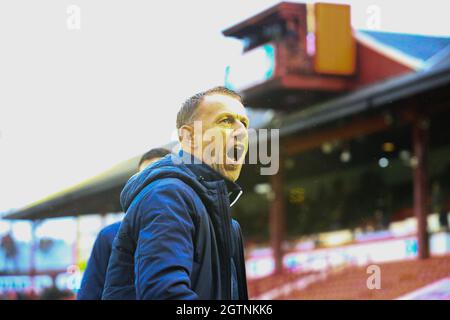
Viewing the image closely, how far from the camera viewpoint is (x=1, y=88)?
469cm

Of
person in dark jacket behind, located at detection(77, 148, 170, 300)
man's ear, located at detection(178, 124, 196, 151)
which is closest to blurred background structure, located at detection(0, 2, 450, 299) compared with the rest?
person in dark jacket behind, located at detection(77, 148, 170, 300)

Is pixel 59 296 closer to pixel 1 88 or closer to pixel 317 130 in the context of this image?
pixel 1 88

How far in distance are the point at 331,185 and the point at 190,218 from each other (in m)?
9.50

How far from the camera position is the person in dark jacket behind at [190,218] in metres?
1.70

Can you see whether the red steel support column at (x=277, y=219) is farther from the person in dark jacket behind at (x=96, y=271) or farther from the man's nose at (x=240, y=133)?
the man's nose at (x=240, y=133)

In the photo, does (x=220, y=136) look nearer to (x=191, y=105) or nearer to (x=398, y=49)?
(x=191, y=105)

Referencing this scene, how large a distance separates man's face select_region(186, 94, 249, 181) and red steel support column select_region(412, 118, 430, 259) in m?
6.32

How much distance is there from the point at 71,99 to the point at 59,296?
2685mm

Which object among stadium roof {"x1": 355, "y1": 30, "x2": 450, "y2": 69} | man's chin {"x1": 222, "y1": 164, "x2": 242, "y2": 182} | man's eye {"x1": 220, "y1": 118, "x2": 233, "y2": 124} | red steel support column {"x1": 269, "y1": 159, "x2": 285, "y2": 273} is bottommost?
red steel support column {"x1": 269, "y1": 159, "x2": 285, "y2": 273}

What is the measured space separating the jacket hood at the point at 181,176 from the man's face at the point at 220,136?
22 mm

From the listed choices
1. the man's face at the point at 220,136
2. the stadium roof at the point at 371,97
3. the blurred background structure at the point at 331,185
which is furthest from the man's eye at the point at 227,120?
the stadium roof at the point at 371,97

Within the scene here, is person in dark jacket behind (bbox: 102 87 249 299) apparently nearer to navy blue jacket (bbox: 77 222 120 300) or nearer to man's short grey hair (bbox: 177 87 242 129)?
man's short grey hair (bbox: 177 87 242 129)

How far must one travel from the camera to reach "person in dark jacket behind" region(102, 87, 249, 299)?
1.70m

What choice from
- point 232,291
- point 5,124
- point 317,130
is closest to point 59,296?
point 5,124
